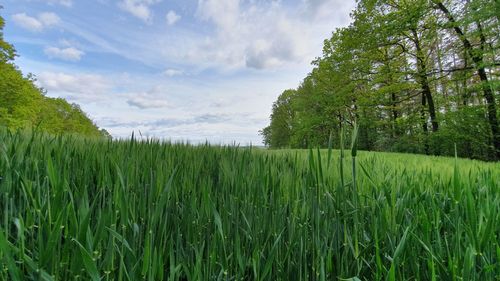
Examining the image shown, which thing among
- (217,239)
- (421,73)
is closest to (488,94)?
(421,73)

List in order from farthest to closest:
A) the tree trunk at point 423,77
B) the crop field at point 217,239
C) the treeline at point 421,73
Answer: the tree trunk at point 423,77 < the treeline at point 421,73 < the crop field at point 217,239

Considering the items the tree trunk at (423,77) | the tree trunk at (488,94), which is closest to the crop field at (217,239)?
the tree trunk at (488,94)

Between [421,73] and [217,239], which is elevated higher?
[421,73]

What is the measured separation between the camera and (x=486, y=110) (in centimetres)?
1659

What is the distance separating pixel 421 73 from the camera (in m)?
18.7

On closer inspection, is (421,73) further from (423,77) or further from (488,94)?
(488,94)

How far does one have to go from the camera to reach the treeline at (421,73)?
15805 mm

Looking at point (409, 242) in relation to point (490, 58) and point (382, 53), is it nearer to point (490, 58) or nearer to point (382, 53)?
point (490, 58)

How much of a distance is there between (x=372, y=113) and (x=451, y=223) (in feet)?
87.3

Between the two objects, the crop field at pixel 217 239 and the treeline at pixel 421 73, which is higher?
the treeline at pixel 421 73

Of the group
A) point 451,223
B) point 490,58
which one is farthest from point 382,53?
point 451,223

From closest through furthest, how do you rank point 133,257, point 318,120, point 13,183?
1. point 133,257
2. point 13,183
3. point 318,120

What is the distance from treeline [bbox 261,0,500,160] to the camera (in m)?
15.8

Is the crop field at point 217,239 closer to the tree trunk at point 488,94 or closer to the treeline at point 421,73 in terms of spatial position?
the treeline at point 421,73
